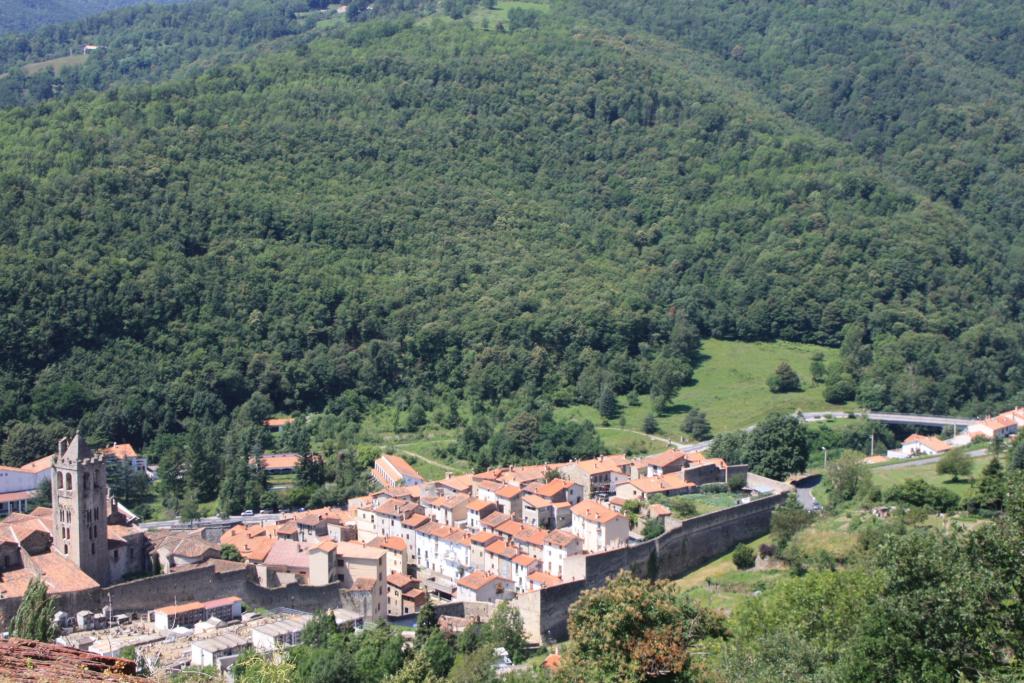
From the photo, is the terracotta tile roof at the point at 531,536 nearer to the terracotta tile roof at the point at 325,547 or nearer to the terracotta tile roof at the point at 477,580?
the terracotta tile roof at the point at 477,580

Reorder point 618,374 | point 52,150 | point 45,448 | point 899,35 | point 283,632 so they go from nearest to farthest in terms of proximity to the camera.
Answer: point 283,632 < point 45,448 < point 618,374 < point 52,150 < point 899,35

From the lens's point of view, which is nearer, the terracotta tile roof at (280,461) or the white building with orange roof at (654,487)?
the white building with orange roof at (654,487)

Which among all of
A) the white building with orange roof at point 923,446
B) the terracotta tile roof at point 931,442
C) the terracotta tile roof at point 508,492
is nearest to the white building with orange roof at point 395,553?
the terracotta tile roof at point 508,492

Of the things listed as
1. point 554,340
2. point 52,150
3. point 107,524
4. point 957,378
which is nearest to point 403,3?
point 52,150

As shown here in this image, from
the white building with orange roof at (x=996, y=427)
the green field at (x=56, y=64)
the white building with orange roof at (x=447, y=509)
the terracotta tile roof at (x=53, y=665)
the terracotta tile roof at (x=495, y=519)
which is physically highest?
the terracotta tile roof at (x=53, y=665)

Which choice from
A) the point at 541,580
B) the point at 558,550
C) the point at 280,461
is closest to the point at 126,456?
the point at 280,461

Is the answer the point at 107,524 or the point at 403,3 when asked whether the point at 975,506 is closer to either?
the point at 107,524
